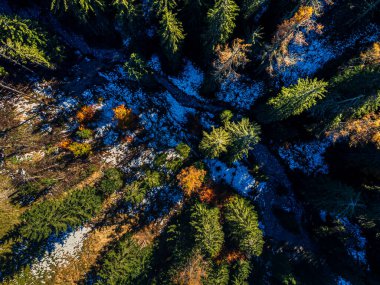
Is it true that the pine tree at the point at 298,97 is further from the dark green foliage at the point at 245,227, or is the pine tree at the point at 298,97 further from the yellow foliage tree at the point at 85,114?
the yellow foliage tree at the point at 85,114

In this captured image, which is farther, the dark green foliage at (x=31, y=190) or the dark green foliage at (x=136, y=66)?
the dark green foliage at (x=136, y=66)

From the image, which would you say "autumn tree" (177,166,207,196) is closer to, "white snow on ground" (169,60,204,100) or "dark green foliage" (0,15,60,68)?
"white snow on ground" (169,60,204,100)

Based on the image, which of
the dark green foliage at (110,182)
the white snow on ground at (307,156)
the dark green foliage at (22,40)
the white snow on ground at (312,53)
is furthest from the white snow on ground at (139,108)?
the white snow on ground at (307,156)

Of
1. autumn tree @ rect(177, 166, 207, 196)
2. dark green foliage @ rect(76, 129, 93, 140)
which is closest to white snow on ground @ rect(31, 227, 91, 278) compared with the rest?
dark green foliage @ rect(76, 129, 93, 140)

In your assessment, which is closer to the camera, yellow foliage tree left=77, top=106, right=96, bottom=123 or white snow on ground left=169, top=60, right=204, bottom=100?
yellow foliage tree left=77, top=106, right=96, bottom=123

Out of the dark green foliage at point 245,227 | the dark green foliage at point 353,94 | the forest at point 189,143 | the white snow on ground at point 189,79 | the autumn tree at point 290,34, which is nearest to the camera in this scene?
the dark green foliage at point 353,94

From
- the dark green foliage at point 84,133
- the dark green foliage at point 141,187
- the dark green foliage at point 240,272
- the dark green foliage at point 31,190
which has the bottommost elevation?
the dark green foliage at point 31,190
